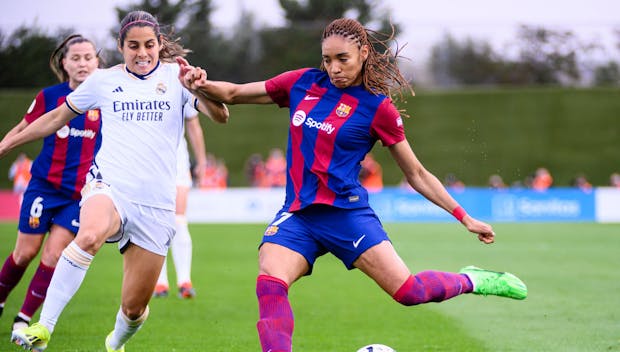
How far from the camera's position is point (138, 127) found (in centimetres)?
585

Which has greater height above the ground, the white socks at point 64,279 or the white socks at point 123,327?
the white socks at point 64,279

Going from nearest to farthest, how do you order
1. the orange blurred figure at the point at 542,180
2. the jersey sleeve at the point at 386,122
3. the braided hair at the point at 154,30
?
the jersey sleeve at the point at 386,122 < the braided hair at the point at 154,30 < the orange blurred figure at the point at 542,180

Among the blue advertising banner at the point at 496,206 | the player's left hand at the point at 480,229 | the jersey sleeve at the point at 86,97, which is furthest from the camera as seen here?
the blue advertising banner at the point at 496,206

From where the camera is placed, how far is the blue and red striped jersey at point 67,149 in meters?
7.29

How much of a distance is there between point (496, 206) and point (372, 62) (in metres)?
21.6

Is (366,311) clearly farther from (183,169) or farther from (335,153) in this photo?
(335,153)

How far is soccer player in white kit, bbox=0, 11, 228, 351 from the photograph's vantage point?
5.66 metres

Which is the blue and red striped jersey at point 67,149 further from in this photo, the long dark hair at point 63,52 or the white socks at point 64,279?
the white socks at point 64,279

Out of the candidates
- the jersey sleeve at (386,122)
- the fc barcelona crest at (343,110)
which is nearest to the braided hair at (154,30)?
the fc barcelona crest at (343,110)

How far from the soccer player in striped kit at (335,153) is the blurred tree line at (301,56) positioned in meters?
31.9

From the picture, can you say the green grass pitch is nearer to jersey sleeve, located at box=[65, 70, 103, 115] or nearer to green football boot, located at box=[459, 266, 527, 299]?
green football boot, located at box=[459, 266, 527, 299]

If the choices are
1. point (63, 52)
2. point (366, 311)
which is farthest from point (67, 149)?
point (366, 311)

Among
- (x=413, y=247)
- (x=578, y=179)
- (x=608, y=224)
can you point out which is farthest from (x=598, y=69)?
(x=413, y=247)

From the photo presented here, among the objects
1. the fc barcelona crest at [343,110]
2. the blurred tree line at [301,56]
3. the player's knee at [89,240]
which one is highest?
the blurred tree line at [301,56]
